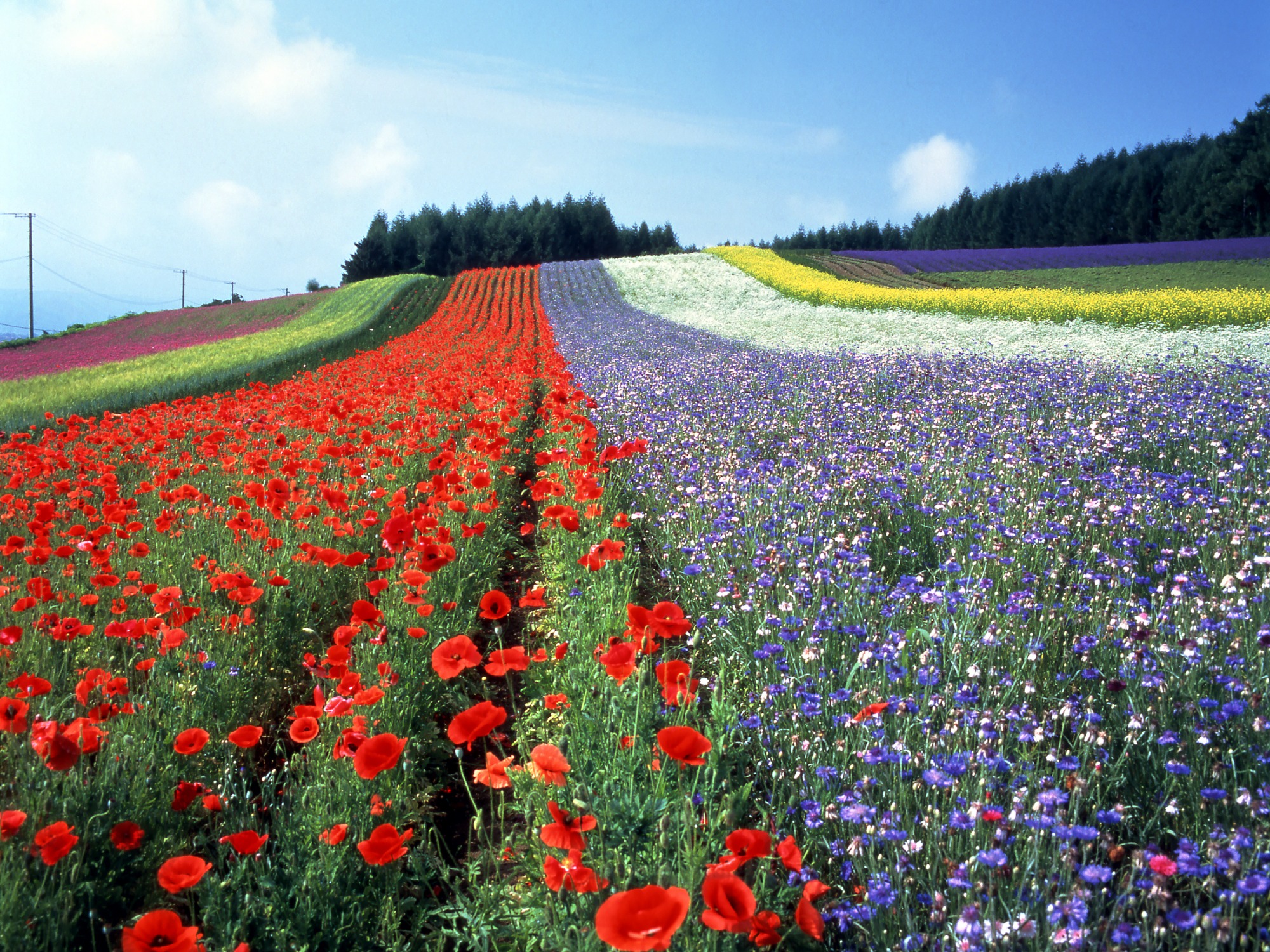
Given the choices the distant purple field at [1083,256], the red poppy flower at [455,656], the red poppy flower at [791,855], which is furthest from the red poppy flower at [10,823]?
the distant purple field at [1083,256]

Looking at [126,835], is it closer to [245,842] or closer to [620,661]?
[245,842]

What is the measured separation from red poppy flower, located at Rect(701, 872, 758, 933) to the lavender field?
1.94 ft

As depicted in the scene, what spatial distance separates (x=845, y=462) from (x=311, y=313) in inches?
1290

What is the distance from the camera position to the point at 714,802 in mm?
2283

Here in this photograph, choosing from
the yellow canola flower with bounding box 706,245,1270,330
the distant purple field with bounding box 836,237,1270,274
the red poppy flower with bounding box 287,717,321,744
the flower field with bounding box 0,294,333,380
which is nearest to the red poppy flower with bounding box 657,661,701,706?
the red poppy flower with bounding box 287,717,321,744

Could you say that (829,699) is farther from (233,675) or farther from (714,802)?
(233,675)

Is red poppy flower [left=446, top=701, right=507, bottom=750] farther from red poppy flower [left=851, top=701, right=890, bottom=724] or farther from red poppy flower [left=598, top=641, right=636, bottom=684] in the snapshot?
red poppy flower [left=851, top=701, right=890, bottom=724]

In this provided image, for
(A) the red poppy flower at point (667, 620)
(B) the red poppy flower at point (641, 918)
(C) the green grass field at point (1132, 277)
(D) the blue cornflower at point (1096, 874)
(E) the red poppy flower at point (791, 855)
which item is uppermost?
(C) the green grass field at point (1132, 277)

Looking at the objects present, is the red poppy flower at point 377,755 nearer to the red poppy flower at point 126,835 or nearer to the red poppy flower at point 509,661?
the red poppy flower at point 509,661

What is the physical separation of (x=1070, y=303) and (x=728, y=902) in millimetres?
23348

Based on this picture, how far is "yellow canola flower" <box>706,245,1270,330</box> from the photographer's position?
683 inches

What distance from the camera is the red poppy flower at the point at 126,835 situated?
1947 mm

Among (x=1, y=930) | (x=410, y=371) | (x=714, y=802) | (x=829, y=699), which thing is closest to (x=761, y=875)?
(x=714, y=802)

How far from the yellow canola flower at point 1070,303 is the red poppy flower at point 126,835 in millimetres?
19155
